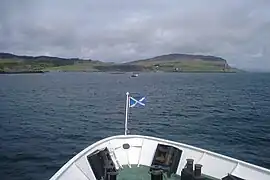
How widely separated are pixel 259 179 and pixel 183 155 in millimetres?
3007

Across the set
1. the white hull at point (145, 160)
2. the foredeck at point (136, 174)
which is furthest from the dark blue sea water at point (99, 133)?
the foredeck at point (136, 174)

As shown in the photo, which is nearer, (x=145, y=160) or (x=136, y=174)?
(x=136, y=174)

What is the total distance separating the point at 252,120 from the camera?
38562mm

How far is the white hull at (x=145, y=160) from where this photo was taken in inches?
386

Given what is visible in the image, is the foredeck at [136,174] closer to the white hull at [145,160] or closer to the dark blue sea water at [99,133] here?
the white hull at [145,160]

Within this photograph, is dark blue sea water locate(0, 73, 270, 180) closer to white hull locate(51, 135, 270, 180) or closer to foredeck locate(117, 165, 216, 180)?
white hull locate(51, 135, 270, 180)

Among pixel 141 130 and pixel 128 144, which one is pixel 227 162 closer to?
pixel 128 144

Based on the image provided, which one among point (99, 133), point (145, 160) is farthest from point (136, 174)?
point (99, 133)

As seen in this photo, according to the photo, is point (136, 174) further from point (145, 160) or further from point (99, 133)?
point (99, 133)

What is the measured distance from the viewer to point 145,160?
1235cm

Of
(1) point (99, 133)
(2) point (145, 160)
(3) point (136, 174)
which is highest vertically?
(2) point (145, 160)

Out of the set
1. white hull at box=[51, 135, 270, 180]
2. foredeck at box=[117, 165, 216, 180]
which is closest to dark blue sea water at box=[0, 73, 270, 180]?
white hull at box=[51, 135, 270, 180]

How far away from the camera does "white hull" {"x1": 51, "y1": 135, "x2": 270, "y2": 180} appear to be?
980 cm

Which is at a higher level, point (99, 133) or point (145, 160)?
point (145, 160)
